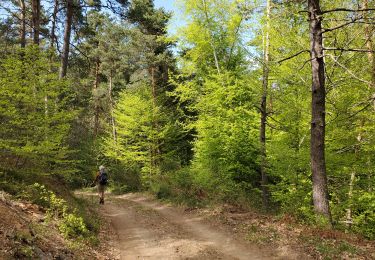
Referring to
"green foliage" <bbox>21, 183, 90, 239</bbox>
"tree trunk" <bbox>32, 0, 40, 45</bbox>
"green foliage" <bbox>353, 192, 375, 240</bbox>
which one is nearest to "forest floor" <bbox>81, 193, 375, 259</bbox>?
"green foliage" <bbox>21, 183, 90, 239</bbox>

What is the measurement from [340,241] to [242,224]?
321cm

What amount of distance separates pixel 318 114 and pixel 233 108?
8.09 meters

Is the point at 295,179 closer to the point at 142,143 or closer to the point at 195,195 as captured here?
the point at 195,195

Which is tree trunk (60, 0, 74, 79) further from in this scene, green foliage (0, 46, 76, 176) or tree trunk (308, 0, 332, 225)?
tree trunk (308, 0, 332, 225)

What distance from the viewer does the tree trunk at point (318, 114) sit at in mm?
8680

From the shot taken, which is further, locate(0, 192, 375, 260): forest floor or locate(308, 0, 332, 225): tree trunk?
locate(308, 0, 332, 225): tree trunk

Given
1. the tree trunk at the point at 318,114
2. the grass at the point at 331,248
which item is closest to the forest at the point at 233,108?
the tree trunk at the point at 318,114

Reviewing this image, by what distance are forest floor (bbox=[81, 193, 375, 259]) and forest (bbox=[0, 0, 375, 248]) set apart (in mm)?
926

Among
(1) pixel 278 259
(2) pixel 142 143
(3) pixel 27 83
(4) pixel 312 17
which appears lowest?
(1) pixel 278 259

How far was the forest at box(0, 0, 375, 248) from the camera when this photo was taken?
980 cm

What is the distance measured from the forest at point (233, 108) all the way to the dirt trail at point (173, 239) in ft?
7.40

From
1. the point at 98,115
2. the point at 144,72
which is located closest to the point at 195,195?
the point at 144,72

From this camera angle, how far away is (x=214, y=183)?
1538cm

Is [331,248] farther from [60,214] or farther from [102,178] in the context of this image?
[102,178]
